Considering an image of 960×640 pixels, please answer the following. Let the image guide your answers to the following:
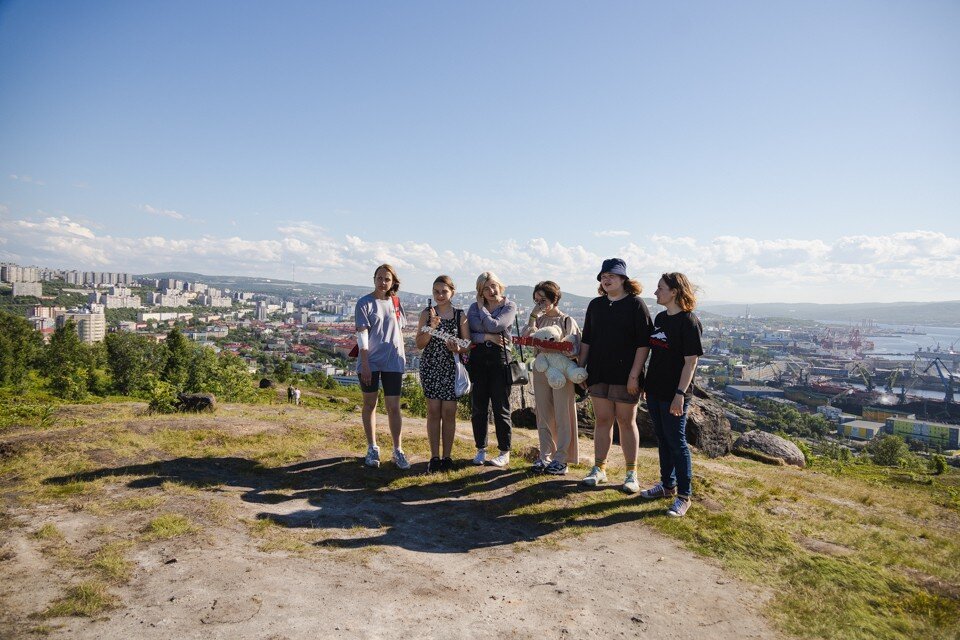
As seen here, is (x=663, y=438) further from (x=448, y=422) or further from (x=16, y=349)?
(x=16, y=349)

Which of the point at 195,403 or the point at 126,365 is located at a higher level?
the point at 195,403

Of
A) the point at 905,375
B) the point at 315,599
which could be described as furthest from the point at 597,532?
the point at 905,375

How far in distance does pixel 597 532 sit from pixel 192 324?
149 meters

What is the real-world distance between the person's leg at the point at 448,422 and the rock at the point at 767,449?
9.19m

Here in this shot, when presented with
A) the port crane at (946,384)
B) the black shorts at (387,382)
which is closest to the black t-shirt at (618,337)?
the black shorts at (387,382)

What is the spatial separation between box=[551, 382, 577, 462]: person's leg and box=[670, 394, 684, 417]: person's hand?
131 cm

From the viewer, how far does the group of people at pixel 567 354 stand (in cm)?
530

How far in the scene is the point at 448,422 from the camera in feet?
21.0

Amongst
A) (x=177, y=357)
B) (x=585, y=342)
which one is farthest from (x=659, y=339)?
(x=177, y=357)

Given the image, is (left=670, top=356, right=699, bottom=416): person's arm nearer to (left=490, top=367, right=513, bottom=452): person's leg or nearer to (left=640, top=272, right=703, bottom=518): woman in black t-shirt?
(left=640, top=272, right=703, bottom=518): woman in black t-shirt

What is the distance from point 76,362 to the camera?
4578 cm

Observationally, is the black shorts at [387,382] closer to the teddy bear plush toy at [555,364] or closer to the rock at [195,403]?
the teddy bear plush toy at [555,364]

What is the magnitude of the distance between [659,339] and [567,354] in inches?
44.5

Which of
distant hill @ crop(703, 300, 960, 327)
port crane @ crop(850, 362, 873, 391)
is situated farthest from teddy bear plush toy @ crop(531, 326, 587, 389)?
distant hill @ crop(703, 300, 960, 327)
